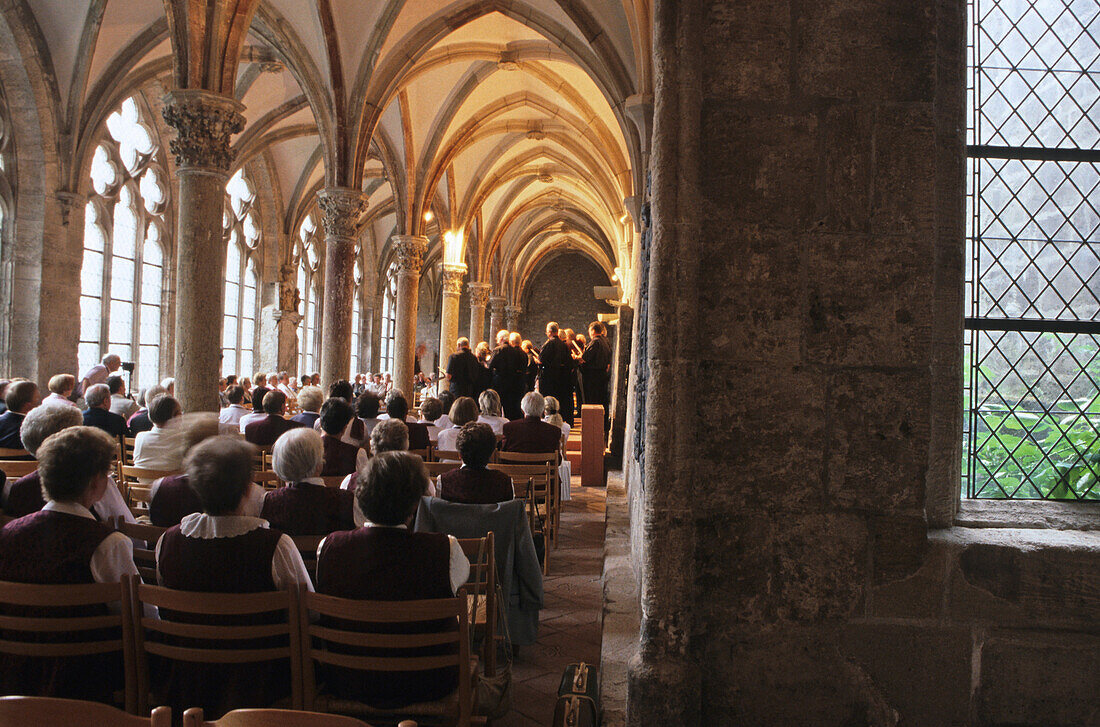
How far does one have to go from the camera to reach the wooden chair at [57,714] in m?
1.36

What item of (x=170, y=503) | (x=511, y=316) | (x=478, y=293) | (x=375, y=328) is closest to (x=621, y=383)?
(x=170, y=503)

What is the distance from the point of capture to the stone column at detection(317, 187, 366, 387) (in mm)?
12023

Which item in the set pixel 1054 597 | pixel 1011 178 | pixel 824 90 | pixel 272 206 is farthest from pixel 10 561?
pixel 272 206

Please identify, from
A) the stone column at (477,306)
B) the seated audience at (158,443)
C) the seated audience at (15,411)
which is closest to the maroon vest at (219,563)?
the seated audience at (158,443)

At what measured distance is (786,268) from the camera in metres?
2.31

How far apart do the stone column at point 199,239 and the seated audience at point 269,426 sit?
2.46 m

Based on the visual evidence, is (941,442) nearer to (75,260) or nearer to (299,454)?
(299,454)

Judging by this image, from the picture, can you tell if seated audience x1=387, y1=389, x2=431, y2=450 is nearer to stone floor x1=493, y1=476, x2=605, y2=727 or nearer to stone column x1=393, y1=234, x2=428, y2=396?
stone floor x1=493, y1=476, x2=605, y2=727

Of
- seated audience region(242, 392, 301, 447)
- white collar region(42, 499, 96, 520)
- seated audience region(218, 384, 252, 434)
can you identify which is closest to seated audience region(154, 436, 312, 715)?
white collar region(42, 499, 96, 520)

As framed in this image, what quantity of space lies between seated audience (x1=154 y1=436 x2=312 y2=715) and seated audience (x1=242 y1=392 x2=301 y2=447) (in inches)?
142

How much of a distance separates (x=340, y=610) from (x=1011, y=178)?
272cm

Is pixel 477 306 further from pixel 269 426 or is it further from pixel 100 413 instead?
pixel 100 413

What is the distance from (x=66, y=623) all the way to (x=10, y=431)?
366 centimetres

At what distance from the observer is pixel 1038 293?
8.96 ft
